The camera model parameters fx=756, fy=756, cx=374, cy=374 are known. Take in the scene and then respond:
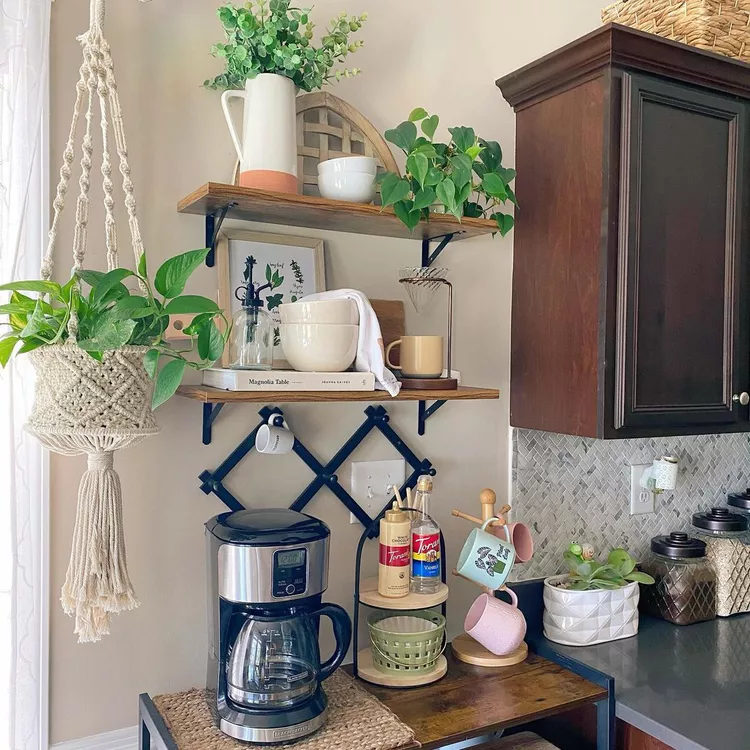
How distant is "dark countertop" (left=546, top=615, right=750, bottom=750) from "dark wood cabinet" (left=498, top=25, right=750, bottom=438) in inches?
18.2

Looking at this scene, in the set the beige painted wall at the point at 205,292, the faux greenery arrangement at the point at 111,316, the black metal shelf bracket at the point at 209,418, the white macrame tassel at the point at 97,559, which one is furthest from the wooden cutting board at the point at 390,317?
the white macrame tassel at the point at 97,559

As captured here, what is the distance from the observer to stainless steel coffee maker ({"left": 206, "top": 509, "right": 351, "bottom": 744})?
1.16 metres

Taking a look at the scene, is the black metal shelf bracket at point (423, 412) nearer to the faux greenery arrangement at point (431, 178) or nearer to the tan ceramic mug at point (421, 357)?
the tan ceramic mug at point (421, 357)

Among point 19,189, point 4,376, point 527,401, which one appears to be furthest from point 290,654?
point 19,189

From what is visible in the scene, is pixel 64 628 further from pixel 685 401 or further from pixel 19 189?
pixel 685 401

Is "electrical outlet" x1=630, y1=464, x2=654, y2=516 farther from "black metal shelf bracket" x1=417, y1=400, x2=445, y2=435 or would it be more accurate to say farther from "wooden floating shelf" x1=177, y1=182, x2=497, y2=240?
"wooden floating shelf" x1=177, y1=182, x2=497, y2=240

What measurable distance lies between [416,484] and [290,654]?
49 centimetres

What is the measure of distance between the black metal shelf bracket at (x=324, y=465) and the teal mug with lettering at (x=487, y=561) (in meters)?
0.20

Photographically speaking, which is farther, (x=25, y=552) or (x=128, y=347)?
(x=25, y=552)

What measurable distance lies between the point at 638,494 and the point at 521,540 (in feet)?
1.56

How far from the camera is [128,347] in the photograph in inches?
43.4

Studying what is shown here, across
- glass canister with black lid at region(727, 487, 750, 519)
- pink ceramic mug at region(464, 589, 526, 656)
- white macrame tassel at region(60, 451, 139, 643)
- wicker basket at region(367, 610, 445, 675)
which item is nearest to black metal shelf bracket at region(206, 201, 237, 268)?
white macrame tassel at region(60, 451, 139, 643)

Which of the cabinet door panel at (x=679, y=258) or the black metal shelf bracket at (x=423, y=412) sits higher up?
the cabinet door panel at (x=679, y=258)

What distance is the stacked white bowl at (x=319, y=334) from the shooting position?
126 centimetres
